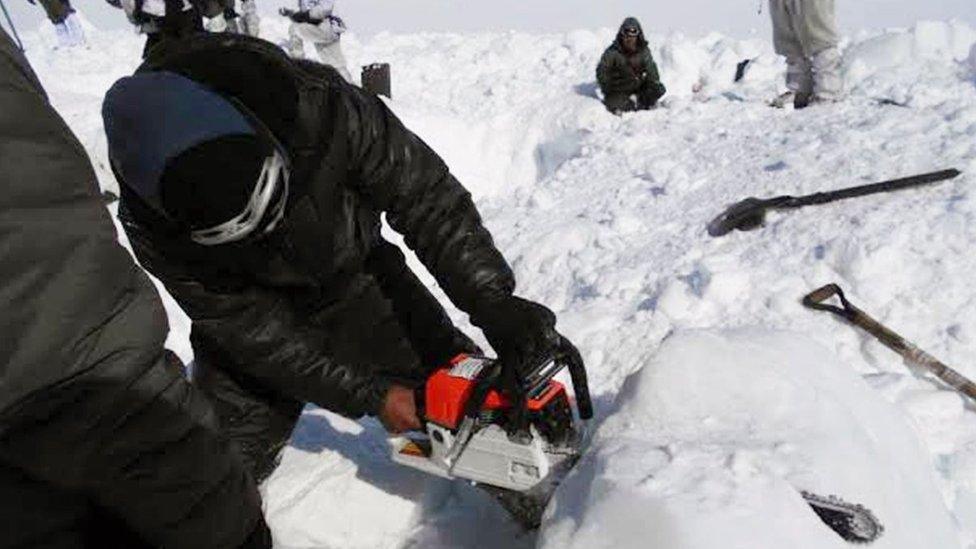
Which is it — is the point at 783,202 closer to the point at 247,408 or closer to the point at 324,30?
the point at 247,408

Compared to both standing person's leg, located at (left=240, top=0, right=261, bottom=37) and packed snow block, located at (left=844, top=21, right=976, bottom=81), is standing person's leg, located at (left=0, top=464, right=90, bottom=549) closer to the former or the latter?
packed snow block, located at (left=844, top=21, right=976, bottom=81)

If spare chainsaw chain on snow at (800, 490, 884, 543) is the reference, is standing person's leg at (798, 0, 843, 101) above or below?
above

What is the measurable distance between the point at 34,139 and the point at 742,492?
127 cm

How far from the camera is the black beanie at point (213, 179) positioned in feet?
4.81

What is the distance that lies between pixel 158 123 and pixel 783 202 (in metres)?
2.88

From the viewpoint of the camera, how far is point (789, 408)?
5.32 feet

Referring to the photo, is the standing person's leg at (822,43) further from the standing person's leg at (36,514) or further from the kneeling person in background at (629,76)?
the standing person's leg at (36,514)

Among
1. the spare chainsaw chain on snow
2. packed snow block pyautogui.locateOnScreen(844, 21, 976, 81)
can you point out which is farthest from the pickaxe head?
packed snow block pyautogui.locateOnScreen(844, 21, 976, 81)

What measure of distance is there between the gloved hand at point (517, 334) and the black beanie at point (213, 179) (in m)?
0.73

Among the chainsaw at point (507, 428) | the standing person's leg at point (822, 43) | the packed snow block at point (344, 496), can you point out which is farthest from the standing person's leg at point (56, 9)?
the chainsaw at point (507, 428)

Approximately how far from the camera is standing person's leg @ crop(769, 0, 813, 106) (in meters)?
5.52

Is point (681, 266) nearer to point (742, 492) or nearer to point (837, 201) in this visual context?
point (837, 201)

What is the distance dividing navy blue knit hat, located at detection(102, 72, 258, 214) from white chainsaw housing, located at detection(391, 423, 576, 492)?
3.00 ft

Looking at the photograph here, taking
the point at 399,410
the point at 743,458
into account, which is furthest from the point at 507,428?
the point at 743,458
